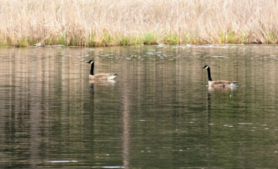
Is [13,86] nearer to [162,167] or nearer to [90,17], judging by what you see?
[162,167]

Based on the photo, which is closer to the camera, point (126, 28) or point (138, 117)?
point (138, 117)

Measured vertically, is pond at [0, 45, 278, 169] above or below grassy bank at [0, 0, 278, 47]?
below

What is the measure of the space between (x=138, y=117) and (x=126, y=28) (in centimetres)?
2363

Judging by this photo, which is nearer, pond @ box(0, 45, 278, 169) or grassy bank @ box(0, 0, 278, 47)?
pond @ box(0, 45, 278, 169)

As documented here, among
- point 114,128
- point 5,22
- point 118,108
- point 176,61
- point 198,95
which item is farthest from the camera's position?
point 5,22

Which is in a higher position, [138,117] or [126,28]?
[126,28]

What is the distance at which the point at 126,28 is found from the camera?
34750 mm

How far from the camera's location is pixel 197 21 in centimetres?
3288

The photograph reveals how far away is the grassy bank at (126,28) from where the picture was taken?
102 feet

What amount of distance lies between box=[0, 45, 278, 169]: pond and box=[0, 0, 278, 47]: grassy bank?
25.0ft

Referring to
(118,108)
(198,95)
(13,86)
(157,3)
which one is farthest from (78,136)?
(157,3)

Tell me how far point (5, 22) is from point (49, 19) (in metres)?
1.99

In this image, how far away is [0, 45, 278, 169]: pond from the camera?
812cm

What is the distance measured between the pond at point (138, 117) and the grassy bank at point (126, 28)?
762 cm
